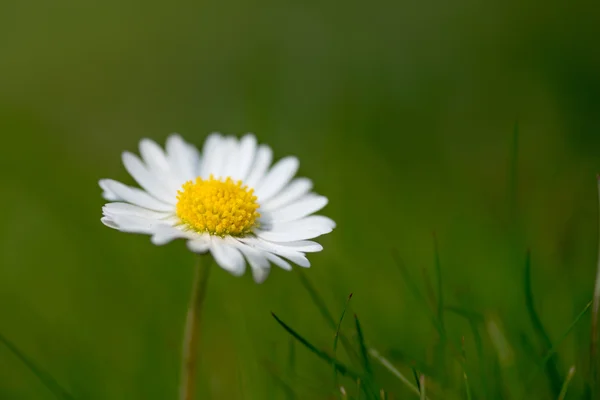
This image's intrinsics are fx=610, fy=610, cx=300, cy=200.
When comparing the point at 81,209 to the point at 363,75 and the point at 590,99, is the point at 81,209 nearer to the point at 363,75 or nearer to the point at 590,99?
the point at 363,75

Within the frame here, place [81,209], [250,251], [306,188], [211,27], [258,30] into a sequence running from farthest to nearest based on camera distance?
1. [211,27]
2. [258,30]
3. [81,209]
4. [306,188]
5. [250,251]

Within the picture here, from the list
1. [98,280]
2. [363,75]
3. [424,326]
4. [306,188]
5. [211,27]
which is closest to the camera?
[306,188]

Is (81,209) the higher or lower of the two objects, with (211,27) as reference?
lower

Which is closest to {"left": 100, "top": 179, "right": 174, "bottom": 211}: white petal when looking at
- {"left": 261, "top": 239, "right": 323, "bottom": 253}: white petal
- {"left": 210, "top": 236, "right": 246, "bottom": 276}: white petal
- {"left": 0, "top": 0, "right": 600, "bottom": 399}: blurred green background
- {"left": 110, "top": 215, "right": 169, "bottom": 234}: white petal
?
{"left": 110, "top": 215, "right": 169, "bottom": 234}: white petal

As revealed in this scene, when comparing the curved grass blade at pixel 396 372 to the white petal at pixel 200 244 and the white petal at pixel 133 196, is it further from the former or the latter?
the white petal at pixel 133 196

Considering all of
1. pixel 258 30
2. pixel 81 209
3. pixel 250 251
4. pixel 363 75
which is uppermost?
pixel 258 30

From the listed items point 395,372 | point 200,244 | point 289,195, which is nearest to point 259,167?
point 289,195

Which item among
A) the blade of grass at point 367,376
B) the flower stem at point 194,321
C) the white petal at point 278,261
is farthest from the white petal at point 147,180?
the blade of grass at point 367,376

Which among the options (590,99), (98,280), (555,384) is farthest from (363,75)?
(555,384)

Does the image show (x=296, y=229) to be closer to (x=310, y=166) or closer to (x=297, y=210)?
(x=297, y=210)
